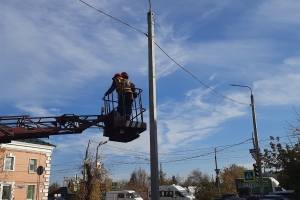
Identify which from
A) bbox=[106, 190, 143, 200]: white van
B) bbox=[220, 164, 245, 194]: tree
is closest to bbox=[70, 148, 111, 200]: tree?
bbox=[106, 190, 143, 200]: white van

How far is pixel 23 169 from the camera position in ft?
106

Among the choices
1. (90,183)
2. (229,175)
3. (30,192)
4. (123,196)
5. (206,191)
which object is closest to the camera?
(90,183)

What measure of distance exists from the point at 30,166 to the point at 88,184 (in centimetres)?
959

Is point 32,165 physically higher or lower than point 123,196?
higher

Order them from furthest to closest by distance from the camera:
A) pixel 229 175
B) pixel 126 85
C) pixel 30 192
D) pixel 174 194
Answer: pixel 229 175, pixel 174 194, pixel 30 192, pixel 126 85

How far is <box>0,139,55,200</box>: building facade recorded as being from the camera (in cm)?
3092

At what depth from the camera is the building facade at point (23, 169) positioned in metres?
30.9

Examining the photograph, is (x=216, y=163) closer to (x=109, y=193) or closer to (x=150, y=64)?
(x=109, y=193)

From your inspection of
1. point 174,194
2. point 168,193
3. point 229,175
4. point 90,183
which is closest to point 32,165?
point 90,183

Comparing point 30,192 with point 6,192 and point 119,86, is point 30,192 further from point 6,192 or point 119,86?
point 119,86

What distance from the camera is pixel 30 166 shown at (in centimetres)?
3328

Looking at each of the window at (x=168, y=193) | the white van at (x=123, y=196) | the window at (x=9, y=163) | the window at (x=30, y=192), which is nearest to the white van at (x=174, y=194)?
the window at (x=168, y=193)

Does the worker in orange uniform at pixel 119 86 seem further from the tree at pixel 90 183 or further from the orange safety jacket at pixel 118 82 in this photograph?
the tree at pixel 90 183

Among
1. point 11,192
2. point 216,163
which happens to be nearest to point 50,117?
point 11,192
